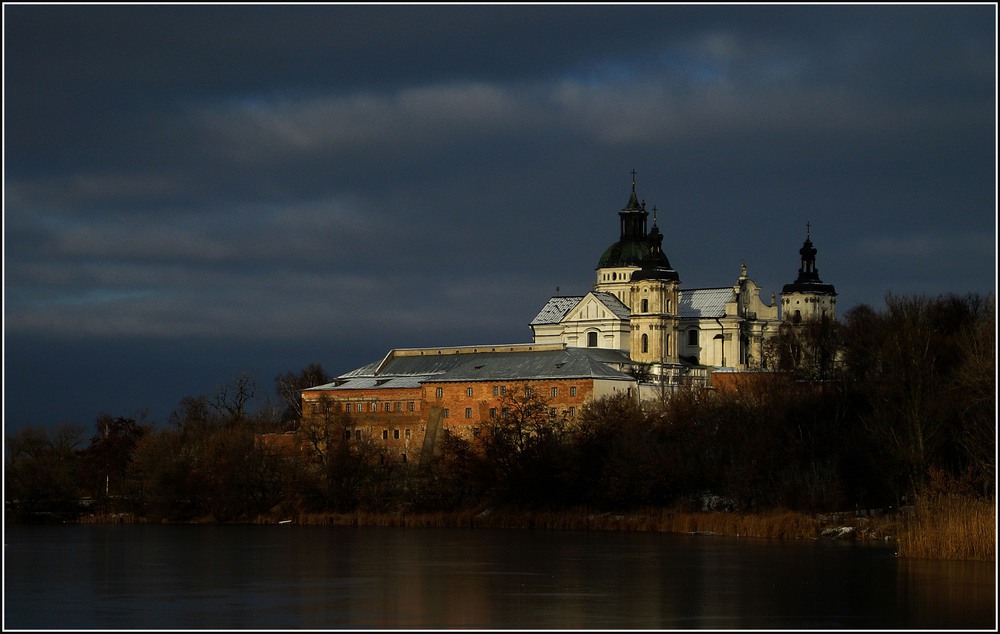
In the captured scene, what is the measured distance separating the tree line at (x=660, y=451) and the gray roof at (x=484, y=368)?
16.0 feet

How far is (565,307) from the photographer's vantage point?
332 feet

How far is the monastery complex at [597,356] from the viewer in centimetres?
7619

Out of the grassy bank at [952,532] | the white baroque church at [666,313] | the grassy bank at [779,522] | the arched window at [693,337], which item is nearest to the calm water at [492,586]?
the grassy bank at [952,532]

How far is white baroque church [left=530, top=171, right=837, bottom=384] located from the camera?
3499 inches

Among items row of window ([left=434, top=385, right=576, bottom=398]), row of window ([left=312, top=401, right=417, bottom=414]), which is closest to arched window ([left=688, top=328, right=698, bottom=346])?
row of window ([left=434, top=385, right=576, bottom=398])

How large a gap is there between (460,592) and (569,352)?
164 feet

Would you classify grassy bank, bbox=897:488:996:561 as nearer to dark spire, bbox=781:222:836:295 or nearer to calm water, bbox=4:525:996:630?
calm water, bbox=4:525:996:630

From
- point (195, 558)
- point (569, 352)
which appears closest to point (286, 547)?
point (195, 558)

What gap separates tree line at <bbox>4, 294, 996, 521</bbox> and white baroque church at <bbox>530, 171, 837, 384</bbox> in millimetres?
16980

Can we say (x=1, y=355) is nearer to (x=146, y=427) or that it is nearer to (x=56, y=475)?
(x=56, y=475)

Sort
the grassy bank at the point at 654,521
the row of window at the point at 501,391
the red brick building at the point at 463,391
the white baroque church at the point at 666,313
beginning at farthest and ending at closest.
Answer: the white baroque church at the point at 666,313 < the red brick building at the point at 463,391 < the row of window at the point at 501,391 < the grassy bank at the point at 654,521

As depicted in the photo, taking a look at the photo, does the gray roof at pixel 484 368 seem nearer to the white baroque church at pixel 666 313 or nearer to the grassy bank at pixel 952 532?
the white baroque church at pixel 666 313

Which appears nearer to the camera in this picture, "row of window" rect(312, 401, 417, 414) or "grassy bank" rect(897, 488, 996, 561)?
"grassy bank" rect(897, 488, 996, 561)

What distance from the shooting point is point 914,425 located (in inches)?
1720
